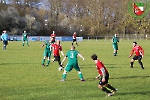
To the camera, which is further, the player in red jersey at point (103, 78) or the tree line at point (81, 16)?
the tree line at point (81, 16)

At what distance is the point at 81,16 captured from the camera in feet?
302

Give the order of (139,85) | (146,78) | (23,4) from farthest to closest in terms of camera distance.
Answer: (23,4) → (146,78) → (139,85)

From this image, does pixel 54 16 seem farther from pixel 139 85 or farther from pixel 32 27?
pixel 139 85

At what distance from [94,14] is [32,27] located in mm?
21041

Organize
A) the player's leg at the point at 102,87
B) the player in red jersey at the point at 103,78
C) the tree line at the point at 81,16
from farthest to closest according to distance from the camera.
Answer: the tree line at the point at 81,16 → the player's leg at the point at 102,87 → the player in red jersey at the point at 103,78

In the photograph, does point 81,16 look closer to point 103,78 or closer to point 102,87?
point 102,87

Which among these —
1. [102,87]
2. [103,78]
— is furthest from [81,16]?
[103,78]

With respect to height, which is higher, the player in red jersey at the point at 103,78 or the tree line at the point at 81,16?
the tree line at the point at 81,16

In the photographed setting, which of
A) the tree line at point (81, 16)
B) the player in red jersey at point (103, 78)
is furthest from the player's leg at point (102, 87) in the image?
the tree line at point (81, 16)

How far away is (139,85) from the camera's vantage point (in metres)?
11.5

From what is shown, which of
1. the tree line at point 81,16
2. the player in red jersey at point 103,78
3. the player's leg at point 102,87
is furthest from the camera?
the tree line at point 81,16

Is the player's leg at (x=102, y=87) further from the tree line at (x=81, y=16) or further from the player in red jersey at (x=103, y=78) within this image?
the tree line at (x=81, y=16)

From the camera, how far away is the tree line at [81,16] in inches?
3199

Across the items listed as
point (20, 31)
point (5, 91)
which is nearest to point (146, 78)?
point (5, 91)
